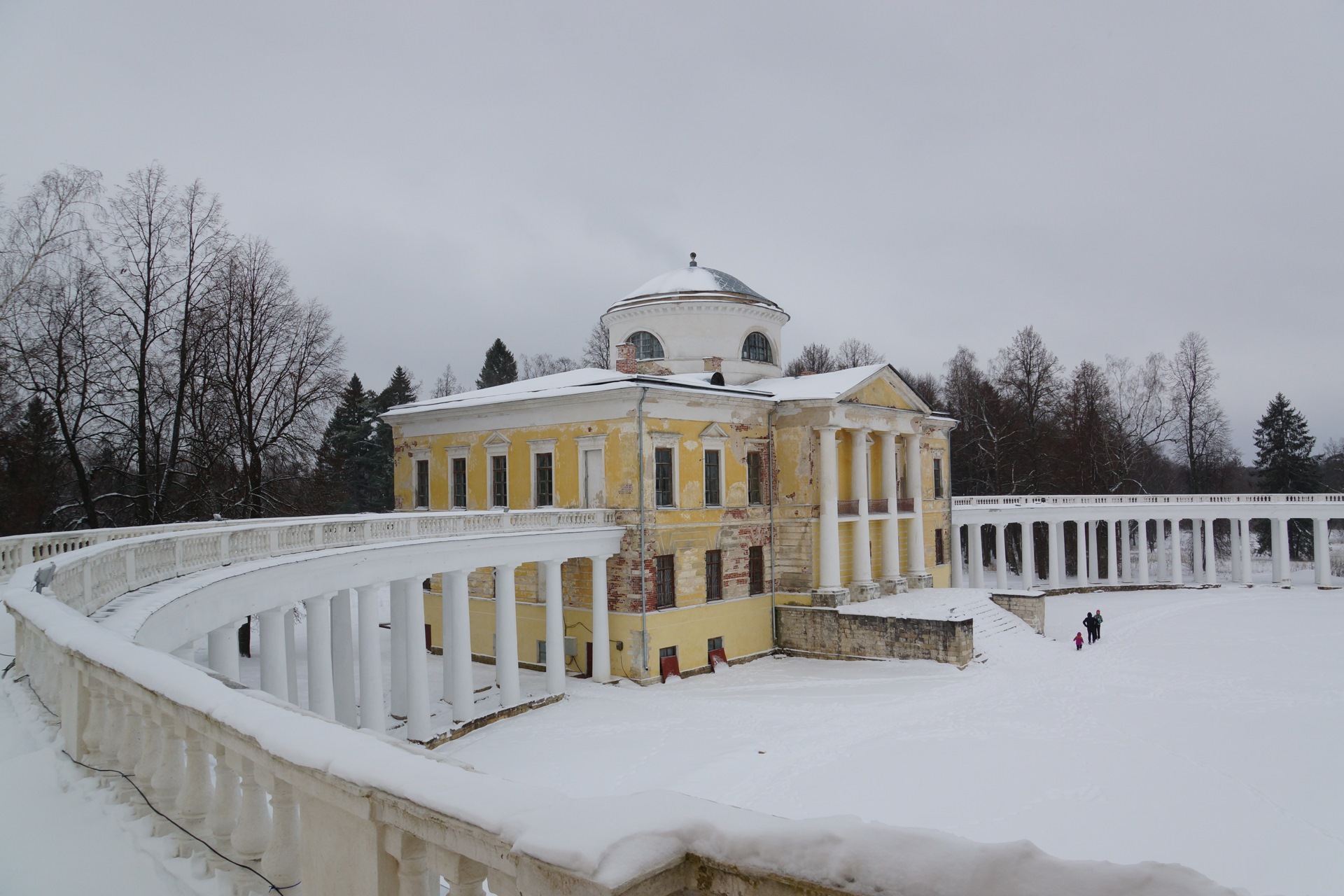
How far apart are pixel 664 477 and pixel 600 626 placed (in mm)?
5214

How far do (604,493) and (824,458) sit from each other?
858cm

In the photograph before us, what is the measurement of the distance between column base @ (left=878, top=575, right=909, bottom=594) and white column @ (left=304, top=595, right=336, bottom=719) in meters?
22.6

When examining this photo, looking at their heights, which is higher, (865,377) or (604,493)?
(865,377)

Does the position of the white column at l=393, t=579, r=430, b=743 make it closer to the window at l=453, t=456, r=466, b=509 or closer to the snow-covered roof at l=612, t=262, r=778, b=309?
the window at l=453, t=456, r=466, b=509

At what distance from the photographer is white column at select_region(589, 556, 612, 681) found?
82.6ft

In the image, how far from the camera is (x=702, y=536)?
92.4 ft

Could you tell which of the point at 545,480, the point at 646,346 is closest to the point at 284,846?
the point at 545,480

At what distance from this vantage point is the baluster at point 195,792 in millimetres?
4059

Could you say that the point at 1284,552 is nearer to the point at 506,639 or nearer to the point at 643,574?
the point at 643,574

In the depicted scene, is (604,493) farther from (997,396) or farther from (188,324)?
→ (997,396)

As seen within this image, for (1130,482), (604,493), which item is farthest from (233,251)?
(1130,482)

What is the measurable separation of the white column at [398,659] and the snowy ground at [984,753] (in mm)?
2224

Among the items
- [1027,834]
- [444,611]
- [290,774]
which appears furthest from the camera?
[444,611]

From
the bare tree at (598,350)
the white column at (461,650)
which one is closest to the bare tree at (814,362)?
the bare tree at (598,350)
